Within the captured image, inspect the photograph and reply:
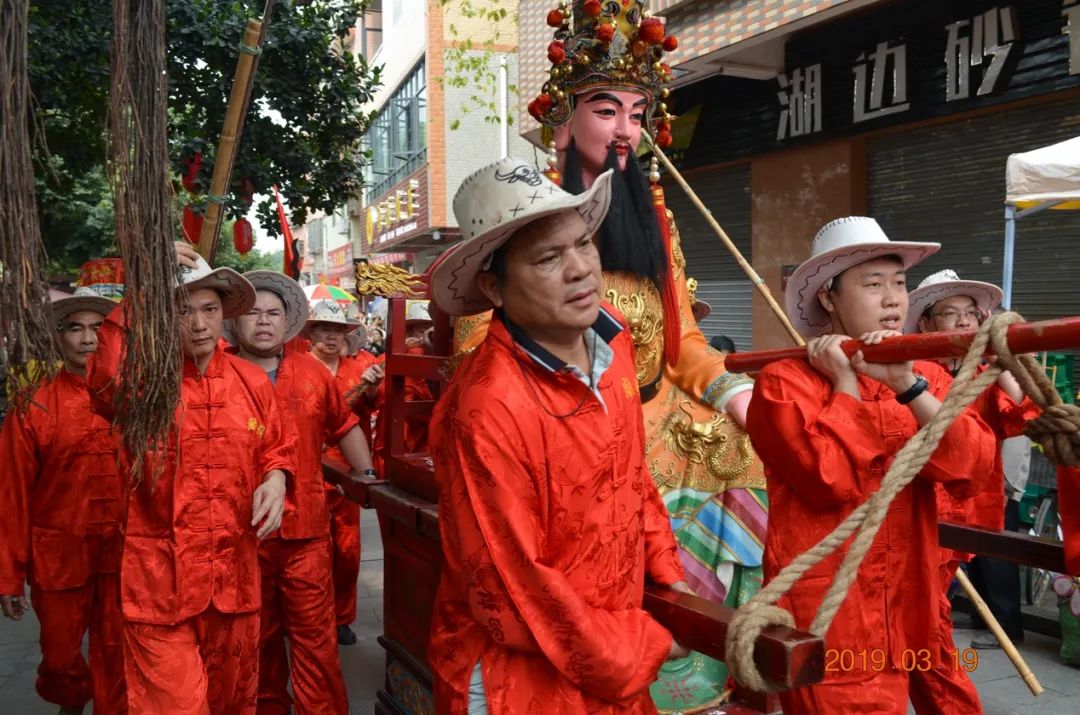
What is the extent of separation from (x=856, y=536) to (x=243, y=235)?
671cm

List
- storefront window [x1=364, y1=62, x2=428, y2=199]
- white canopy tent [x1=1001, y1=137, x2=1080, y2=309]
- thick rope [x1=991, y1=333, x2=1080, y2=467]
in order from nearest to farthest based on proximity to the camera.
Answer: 1. thick rope [x1=991, y1=333, x2=1080, y2=467]
2. white canopy tent [x1=1001, y1=137, x2=1080, y2=309]
3. storefront window [x1=364, y1=62, x2=428, y2=199]

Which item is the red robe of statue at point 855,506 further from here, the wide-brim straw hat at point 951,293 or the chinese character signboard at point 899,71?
the chinese character signboard at point 899,71

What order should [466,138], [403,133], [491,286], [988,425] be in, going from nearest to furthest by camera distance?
[491,286] → [988,425] → [466,138] → [403,133]

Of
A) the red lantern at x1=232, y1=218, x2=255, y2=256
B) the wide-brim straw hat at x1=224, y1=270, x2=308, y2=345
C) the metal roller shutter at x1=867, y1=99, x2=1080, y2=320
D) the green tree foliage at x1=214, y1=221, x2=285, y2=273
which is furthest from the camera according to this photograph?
the green tree foliage at x1=214, y1=221, x2=285, y2=273

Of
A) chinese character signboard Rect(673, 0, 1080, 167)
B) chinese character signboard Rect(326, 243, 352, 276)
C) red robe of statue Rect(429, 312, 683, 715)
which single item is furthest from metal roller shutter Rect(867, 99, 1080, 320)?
chinese character signboard Rect(326, 243, 352, 276)

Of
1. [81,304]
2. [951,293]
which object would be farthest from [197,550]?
[951,293]

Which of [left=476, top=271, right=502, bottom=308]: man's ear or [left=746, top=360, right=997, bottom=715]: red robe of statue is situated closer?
[left=476, top=271, right=502, bottom=308]: man's ear

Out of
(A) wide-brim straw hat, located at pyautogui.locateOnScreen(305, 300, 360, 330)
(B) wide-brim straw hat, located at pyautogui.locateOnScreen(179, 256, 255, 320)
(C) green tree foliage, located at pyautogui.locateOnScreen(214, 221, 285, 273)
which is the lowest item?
(A) wide-brim straw hat, located at pyautogui.locateOnScreen(305, 300, 360, 330)

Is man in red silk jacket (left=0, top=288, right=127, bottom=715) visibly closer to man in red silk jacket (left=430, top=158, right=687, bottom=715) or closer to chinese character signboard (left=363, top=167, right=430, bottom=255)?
man in red silk jacket (left=430, top=158, right=687, bottom=715)

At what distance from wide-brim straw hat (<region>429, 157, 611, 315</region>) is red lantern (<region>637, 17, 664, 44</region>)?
1.69m

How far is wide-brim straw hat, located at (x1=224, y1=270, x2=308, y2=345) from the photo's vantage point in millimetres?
4801

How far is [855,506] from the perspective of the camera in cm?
262

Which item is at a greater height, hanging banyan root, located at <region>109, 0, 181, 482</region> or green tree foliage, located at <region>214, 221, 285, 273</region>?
green tree foliage, located at <region>214, 221, 285, 273</region>

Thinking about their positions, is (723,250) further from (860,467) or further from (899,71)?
(860,467)
